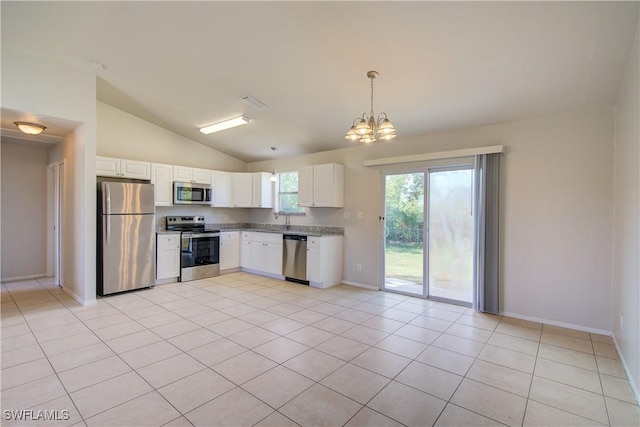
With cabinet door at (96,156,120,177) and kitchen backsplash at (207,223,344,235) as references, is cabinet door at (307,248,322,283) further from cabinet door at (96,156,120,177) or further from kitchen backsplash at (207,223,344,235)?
cabinet door at (96,156,120,177)

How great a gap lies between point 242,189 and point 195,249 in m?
1.67

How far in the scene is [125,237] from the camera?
15.3ft

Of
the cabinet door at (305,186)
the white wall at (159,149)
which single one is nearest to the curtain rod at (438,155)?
the cabinet door at (305,186)

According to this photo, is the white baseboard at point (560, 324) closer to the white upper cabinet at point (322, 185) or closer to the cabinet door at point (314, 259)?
the cabinet door at point (314, 259)

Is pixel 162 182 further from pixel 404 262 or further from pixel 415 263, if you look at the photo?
pixel 415 263

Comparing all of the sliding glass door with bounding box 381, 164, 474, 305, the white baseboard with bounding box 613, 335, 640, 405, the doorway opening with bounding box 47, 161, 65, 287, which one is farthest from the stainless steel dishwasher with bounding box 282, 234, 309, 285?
the white baseboard with bounding box 613, 335, 640, 405

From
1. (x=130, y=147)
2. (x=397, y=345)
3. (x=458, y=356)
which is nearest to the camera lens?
(x=458, y=356)

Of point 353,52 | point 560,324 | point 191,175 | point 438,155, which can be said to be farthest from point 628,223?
point 191,175

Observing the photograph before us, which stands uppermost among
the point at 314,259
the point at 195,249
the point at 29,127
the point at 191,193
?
the point at 29,127

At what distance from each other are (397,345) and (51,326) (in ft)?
12.5

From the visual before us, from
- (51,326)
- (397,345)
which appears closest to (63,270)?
(51,326)

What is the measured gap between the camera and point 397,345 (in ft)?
9.82

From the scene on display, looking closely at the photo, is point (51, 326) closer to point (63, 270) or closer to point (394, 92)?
point (63, 270)

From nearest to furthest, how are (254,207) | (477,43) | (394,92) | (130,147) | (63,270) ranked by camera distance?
(477,43) → (394,92) → (63,270) → (130,147) → (254,207)
